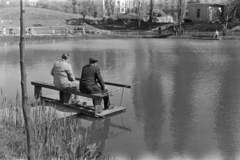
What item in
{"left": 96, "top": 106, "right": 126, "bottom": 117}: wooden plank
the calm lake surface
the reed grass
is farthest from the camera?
{"left": 96, "top": 106, "right": 126, "bottom": 117}: wooden plank

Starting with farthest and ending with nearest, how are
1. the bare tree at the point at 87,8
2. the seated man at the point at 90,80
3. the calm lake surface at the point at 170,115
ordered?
the bare tree at the point at 87,8 < the seated man at the point at 90,80 < the calm lake surface at the point at 170,115

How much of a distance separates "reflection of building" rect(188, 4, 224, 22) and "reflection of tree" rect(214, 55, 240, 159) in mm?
52290

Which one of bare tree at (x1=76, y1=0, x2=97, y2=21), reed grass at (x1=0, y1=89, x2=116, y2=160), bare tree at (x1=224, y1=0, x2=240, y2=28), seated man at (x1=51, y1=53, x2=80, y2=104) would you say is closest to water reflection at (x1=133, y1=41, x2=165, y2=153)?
reed grass at (x1=0, y1=89, x2=116, y2=160)

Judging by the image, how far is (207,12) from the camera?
2445 inches

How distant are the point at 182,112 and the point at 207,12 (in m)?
57.3

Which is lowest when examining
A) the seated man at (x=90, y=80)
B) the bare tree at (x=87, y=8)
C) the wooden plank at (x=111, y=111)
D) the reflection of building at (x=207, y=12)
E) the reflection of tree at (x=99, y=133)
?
the reflection of tree at (x=99, y=133)

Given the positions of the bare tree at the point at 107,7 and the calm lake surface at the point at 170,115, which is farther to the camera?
the bare tree at the point at 107,7

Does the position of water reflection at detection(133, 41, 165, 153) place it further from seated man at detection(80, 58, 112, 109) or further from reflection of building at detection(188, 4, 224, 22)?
reflection of building at detection(188, 4, 224, 22)

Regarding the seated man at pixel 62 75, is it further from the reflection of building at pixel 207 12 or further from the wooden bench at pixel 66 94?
the reflection of building at pixel 207 12

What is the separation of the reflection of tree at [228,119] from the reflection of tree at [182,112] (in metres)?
0.64

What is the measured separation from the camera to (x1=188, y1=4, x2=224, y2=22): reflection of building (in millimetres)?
62094

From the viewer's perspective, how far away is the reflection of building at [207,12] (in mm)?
62094

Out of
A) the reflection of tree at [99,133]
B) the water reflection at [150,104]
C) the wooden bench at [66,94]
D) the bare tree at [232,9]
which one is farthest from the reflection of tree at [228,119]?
the bare tree at [232,9]

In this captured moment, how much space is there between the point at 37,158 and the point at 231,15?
60.3m
